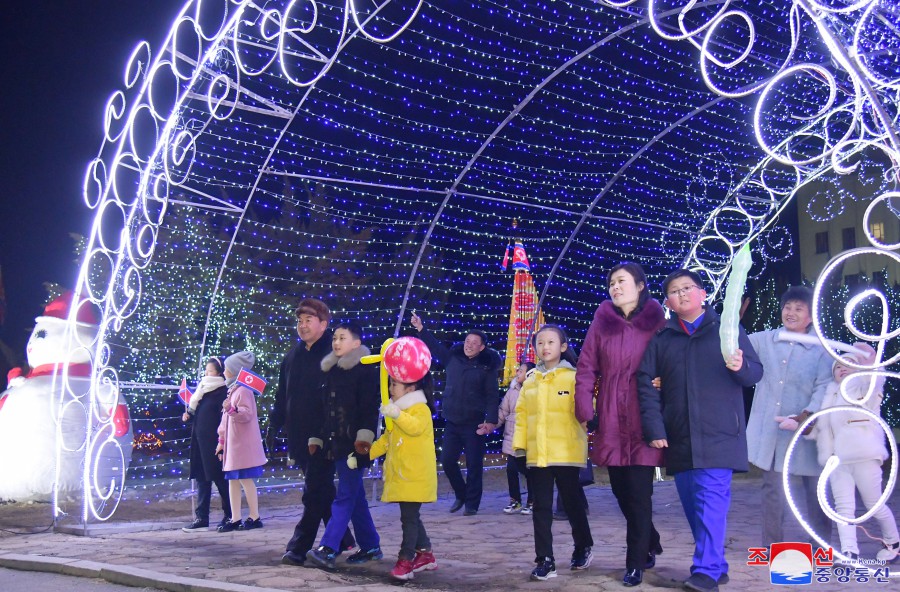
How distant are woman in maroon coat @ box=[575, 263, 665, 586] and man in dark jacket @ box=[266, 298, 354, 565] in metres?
1.92

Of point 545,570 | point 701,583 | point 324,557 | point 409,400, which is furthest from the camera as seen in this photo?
point 324,557

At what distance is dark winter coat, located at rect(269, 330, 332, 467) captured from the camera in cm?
640

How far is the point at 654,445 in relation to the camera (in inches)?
201

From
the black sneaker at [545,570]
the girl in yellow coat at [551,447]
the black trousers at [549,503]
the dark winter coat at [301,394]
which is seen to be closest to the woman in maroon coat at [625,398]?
the girl in yellow coat at [551,447]

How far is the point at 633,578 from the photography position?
16.9ft

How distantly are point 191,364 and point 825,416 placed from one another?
14.4m

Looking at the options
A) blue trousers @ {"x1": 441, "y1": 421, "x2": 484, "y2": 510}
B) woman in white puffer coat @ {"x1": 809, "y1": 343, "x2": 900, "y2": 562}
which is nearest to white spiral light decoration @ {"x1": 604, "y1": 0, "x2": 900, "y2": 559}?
woman in white puffer coat @ {"x1": 809, "y1": 343, "x2": 900, "y2": 562}

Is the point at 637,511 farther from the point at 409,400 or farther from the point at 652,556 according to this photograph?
the point at 409,400

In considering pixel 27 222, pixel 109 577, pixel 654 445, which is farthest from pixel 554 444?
pixel 27 222

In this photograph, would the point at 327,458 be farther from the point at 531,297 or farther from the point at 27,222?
the point at 27,222

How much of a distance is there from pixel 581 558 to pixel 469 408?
3.69 meters

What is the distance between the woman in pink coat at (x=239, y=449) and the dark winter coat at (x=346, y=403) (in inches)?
87.3

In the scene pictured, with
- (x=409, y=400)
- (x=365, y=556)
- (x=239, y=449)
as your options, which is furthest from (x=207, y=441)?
(x=409, y=400)

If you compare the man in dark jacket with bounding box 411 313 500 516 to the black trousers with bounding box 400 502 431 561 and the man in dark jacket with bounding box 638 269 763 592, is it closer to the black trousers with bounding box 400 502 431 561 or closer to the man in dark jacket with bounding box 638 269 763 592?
the black trousers with bounding box 400 502 431 561
